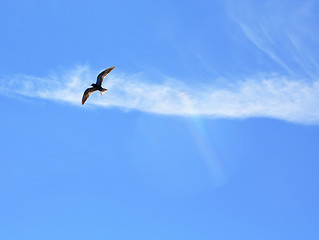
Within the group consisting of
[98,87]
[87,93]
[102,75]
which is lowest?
[98,87]

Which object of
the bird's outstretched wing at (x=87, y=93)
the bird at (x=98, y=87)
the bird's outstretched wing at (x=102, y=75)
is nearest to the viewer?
the bird's outstretched wing at (x=102, y=75)

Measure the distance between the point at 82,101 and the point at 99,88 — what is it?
4227 mm

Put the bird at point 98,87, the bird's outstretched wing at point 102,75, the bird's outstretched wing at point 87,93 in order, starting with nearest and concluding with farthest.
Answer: the bird's outstretched wing at point 102,75 < the bird at point 98,87 < the bird's outstretched wing at point 87,93

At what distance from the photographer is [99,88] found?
7150 centimetres

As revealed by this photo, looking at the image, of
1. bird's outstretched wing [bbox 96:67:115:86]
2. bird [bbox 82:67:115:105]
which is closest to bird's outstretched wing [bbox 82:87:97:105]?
bird [bbox 82:67:115:105]

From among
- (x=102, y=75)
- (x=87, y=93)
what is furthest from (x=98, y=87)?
(x=87, y=93)

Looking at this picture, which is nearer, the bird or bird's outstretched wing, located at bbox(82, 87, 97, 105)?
the bird

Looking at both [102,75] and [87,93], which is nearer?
[102,75]

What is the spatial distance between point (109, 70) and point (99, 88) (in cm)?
365

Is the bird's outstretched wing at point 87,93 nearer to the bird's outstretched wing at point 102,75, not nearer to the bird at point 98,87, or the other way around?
the bird at point 98,87

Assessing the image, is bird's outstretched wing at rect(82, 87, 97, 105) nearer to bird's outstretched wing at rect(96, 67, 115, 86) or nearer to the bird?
the bird

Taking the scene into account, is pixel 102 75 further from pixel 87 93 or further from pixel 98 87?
pixel 87 93

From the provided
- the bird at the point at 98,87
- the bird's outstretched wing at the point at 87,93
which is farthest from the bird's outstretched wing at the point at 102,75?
the bird's outstretched wing at the point at 87,93

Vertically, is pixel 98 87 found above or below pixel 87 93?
below
